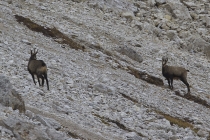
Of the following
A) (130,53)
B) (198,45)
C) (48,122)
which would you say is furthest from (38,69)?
(198,45)

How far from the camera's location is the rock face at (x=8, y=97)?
12.9 metres

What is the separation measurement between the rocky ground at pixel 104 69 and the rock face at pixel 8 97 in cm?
3

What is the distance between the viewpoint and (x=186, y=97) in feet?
86.7

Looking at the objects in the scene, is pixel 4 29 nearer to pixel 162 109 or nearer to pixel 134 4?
pixel 162 109

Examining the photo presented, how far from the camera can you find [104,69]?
27.2 metres

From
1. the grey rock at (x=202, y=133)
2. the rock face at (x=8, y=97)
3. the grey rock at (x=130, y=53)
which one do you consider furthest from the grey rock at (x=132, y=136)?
the grey rock at (x=130, y=53)

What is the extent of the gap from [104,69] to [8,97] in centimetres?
1449

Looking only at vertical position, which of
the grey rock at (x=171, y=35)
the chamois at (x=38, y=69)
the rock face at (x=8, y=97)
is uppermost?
the rock face at (x=8, y=97)

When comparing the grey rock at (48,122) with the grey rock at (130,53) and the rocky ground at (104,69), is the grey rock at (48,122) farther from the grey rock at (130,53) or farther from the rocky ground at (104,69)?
the grey rock at (130,53)

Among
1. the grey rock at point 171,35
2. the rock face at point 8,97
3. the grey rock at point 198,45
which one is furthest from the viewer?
the grey rock at point 171,35

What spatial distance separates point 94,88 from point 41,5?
1862 centimetres

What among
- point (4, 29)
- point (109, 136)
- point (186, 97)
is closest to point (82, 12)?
point (4, 29)

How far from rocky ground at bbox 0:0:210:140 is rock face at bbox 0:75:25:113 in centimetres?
3

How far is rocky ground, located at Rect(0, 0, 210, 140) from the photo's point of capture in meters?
14.8
